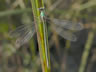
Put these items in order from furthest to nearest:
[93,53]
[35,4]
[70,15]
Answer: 1. [93,53]
2. [70,15]
3. [35,4]

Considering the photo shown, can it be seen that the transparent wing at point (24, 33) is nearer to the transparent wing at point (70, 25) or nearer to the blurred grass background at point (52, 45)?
the transparent wing at point (70, 25)

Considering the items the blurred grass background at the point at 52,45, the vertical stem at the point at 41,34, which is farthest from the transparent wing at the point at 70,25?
the blurred grass background at the point at 52,45

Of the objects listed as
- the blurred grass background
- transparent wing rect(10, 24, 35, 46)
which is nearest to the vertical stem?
transparent wing rect(10, 24, 35, 46)

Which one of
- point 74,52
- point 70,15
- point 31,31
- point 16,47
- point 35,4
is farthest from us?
point 74,52

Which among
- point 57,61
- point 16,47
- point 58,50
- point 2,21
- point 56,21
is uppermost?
point 56,21

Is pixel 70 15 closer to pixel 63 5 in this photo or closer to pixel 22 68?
pixel 63 5

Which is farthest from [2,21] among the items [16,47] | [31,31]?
[31,31]

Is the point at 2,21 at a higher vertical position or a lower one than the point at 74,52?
higher

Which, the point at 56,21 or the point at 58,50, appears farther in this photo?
the point at 58,50

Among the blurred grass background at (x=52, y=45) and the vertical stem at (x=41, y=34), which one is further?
the blurred grass background at (x=52, y=45)
